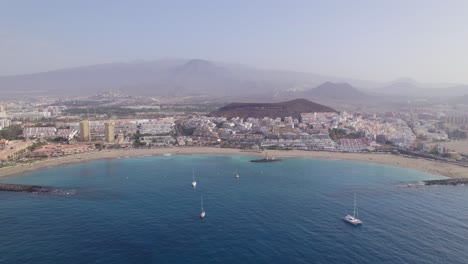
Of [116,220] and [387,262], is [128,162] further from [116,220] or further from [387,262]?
[387,262]

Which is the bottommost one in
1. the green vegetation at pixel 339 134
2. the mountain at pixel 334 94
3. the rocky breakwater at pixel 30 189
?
the rocky breakwater at pixel 30 189

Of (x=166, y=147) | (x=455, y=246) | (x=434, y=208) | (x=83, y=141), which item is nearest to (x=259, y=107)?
(x=166, y=147)

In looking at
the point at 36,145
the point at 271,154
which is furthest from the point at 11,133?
the point at 271,154

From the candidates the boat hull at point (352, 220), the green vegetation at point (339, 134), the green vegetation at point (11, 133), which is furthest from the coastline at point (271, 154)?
the boat hull at point (352, 220)

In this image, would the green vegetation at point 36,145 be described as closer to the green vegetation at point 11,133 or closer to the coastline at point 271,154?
the coastline at point 271,154

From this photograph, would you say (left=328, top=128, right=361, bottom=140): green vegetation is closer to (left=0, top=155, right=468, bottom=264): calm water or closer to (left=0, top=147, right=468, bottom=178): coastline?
(left=0, top=147, right=468, bottom=178): coastline

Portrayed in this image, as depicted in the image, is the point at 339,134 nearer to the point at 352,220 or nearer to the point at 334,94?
the point at 352,220
